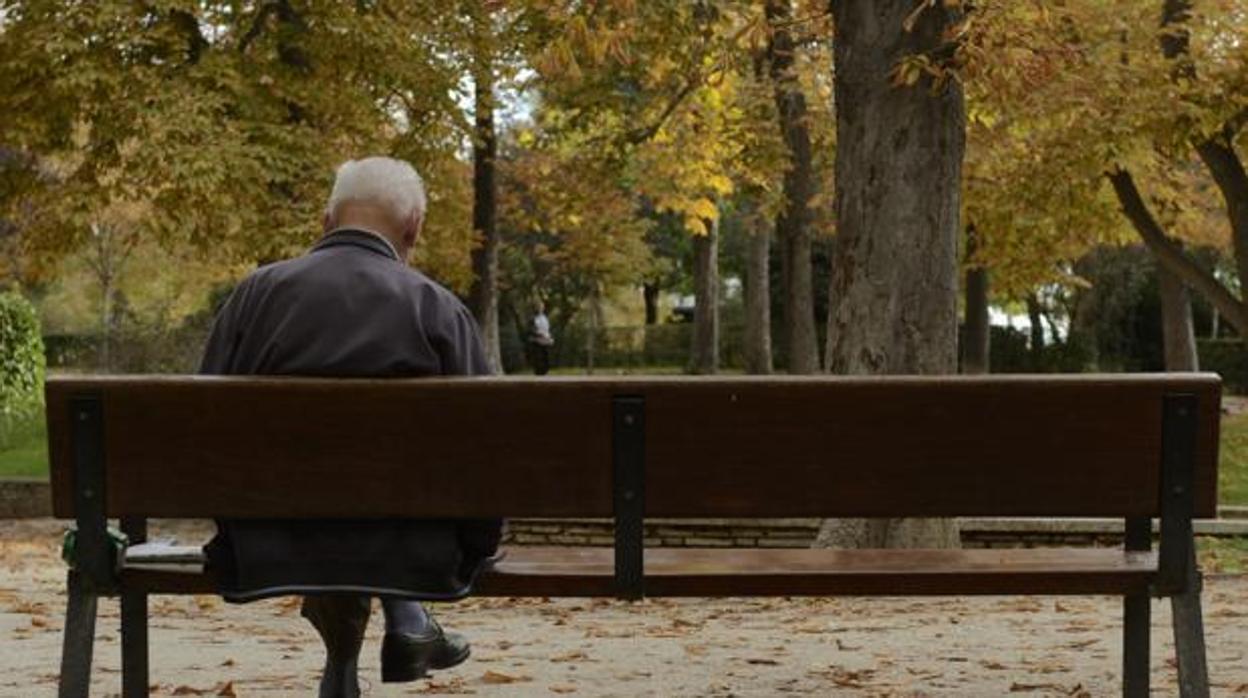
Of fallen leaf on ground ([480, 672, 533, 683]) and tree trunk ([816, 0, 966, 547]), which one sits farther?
tree trunk ([816, 0, 966, 547])

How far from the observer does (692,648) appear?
825 cm

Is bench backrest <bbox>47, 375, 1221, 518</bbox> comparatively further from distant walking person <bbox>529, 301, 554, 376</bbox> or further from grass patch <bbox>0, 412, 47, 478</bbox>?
distant walking person <bbox>529, 301, 554, 376</bbox>

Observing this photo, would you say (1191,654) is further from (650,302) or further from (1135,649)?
(650,302)

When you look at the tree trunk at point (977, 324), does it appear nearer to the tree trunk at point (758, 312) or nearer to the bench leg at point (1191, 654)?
the tree trunk at point (758, 312)

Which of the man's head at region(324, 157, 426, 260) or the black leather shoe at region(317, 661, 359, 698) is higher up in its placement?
the man's head at region(324, 157, 426, 260)

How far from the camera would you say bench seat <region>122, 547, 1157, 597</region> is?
500 cm

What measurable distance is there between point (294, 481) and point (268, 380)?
256 mm

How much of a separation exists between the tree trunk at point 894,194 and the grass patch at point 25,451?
48.9 feet

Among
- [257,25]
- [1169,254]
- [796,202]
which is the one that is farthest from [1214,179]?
[257,25]

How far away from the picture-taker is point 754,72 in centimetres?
2980

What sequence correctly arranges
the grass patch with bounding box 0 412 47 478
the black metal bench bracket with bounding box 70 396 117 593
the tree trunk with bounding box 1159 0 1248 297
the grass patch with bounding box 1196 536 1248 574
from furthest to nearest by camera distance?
the grass patch with bounding box 0 412 47 478 → the tree trunk with bounding box 1159 0 1248 297 → the grass patch with bounding box 1196 536 1248 574 → the black metal bench bracket with bounding box 70 396 117 593

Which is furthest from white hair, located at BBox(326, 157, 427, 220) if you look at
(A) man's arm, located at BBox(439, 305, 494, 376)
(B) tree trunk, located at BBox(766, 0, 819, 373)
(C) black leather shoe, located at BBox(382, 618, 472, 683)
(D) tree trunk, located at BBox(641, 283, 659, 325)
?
Result: (D) tree trunk, located at BBox(641, 283, 659, 325)

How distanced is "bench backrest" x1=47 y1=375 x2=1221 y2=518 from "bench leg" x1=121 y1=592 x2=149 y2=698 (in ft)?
2.07

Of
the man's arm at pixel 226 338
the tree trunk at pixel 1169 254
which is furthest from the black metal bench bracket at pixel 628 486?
the tree trunk at pixel 1169 254
